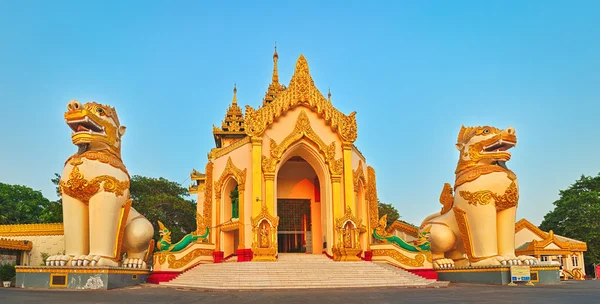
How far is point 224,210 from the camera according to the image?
680 inches

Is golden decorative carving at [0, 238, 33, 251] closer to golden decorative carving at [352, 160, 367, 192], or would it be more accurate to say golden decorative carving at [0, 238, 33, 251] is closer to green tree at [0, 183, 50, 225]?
green tree at [0, 183, 50, 225]

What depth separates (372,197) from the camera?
18.4 meters

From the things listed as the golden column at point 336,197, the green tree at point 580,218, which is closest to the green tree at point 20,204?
the golden column at point 336,197

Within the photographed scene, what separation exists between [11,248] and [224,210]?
679 centimetres

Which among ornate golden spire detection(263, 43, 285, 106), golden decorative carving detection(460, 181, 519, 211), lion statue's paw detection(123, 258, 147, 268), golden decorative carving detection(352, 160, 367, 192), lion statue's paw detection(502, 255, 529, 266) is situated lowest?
lion statue's paw detection(502, 255, 529, 266)

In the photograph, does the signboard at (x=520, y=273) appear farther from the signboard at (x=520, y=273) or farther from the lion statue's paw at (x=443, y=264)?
the lion statue's paw at (x=443, y=264)

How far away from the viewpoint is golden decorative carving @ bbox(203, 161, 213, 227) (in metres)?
17.2

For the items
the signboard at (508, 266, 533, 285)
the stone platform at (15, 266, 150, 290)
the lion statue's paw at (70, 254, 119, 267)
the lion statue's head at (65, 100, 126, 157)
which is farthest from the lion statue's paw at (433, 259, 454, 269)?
the lion statue's head at (65, 100, 126, 157)

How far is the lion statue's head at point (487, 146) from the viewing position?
14039 mm

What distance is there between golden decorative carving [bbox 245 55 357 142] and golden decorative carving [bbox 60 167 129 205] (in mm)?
5302

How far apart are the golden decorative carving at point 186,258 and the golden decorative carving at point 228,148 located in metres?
3.50

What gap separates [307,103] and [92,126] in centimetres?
702

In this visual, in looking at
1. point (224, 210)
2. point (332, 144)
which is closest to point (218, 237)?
point (224, 210)

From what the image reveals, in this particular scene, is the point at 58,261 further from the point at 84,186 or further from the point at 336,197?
the point at 336,197
